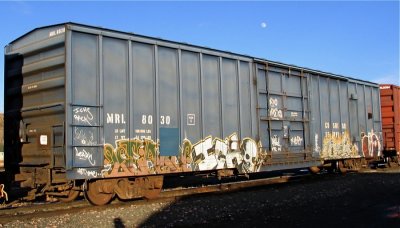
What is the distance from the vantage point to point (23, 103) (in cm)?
1027

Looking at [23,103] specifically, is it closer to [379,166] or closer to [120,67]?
[120,67]

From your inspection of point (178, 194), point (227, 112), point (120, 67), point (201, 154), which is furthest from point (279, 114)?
point (120, 67)

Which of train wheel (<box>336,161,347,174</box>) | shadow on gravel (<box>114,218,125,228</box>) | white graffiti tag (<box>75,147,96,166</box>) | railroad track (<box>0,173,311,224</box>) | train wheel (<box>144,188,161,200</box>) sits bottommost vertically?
shadow on gravel (<box>114,218,125,228</box>)

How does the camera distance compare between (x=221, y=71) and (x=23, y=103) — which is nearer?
(x=23, y=103)

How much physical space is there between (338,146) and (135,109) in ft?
30.1

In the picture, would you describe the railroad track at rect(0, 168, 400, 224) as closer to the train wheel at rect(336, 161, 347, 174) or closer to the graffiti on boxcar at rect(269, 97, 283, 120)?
the graffiti on boxcar at rect(269, 97, 283, 120)

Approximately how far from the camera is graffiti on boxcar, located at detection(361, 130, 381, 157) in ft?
57.3

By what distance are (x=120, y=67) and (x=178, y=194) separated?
3672mm

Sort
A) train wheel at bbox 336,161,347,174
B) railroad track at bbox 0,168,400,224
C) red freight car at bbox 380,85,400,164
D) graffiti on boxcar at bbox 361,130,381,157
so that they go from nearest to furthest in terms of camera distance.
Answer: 1. railroad track at bbox 0,168,400,224
2. train wheel at bbox 336,161,347,174
3. graffiti on boxcar at bbox 361,130,381,157
4. red freight car at bbox 380,85,400,164

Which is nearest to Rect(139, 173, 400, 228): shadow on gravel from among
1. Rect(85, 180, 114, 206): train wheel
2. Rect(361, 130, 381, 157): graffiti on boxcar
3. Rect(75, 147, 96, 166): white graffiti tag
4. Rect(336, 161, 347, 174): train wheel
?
Rect(85, 180, 114, 206): train wheel

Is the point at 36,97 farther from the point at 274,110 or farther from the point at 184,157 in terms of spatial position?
the point at 274,110

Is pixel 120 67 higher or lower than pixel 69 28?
lower

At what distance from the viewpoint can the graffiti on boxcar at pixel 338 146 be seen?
15172mm

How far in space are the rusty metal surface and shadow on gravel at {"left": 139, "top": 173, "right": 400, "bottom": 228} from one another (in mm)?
8087
